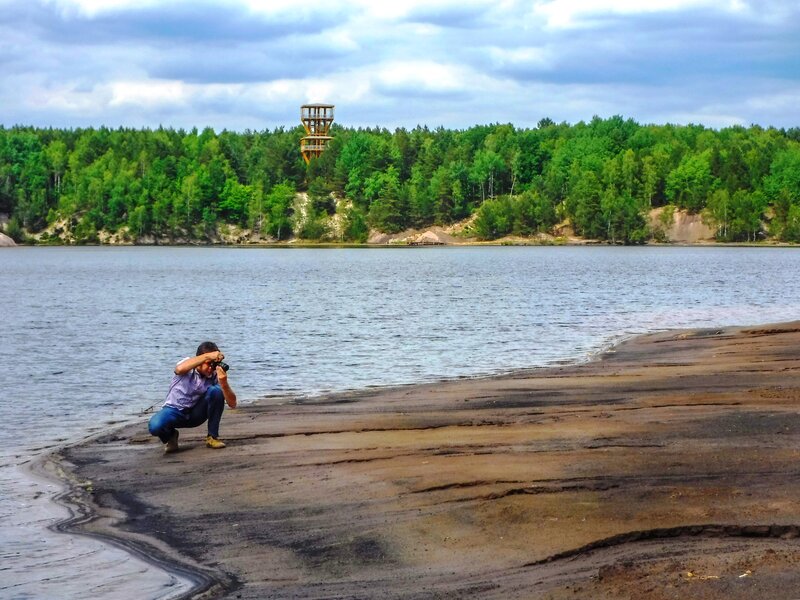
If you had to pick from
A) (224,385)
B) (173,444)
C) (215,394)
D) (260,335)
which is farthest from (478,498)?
(260,335)

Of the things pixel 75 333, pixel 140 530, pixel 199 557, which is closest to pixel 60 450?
pixel 140 530

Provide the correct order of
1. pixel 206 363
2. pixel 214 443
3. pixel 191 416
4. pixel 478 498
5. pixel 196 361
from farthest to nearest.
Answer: pixel 191 416 → pixel 214 443 → pixel 206 363 → pixel 196 361 → pixel 478 498

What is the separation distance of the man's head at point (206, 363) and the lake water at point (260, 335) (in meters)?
2.86

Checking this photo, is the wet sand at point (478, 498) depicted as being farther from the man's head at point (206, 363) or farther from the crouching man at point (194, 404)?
the man's head at point (206, 363)

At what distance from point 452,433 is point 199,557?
6.63 meters

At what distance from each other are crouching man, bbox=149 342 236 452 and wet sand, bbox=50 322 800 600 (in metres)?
0.39

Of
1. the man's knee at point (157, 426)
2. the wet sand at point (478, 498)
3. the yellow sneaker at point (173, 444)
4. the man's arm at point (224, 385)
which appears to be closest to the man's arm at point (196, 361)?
the man's arm at point (224, 385)

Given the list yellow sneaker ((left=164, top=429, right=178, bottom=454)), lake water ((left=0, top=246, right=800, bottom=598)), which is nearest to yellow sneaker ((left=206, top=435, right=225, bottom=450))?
yellow sneaker ((left=164, top=429, right=178, bottom=454))

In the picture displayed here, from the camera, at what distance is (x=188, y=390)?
57.6 feet

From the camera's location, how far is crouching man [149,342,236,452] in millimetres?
17359

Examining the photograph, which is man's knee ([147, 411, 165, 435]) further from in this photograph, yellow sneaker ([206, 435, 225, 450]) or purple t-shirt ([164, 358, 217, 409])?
yellow sneaker ([206, 435, 225, 450])

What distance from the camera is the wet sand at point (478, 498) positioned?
409 inches

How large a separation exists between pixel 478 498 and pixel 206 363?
5.82 meters

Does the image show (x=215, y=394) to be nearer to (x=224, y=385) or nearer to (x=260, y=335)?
(x=224, y=385)
